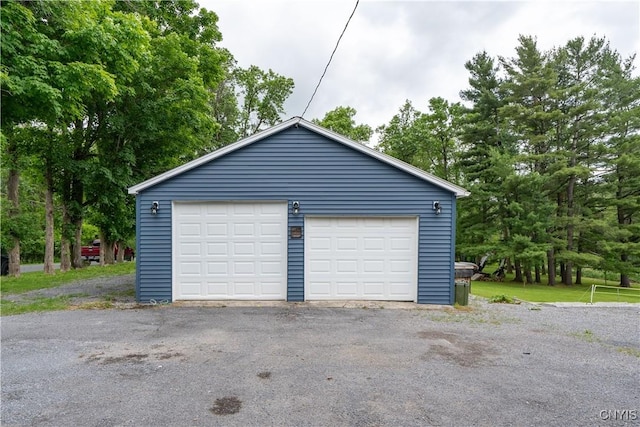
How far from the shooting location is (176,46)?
41.2ft

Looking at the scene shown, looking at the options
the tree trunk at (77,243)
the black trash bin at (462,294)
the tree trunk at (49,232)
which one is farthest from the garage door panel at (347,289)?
the tree trunk at (77,243)

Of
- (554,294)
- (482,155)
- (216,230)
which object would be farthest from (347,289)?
(482,155)

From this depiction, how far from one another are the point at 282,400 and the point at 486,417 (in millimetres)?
1835

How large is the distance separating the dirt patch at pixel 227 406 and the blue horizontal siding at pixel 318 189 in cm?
442

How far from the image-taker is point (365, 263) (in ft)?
25.5

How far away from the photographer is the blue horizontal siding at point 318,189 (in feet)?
25.1

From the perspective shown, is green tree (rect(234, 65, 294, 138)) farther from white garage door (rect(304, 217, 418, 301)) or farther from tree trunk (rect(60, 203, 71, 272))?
white garage door (rect(304, 217, 418, 301))

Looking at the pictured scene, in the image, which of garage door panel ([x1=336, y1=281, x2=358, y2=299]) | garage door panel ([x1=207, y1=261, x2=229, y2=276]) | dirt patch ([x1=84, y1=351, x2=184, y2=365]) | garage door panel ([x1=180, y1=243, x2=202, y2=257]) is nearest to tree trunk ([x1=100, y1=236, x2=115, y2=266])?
garage door panel ([x1=180, y1=243, x2=202, y2=257])

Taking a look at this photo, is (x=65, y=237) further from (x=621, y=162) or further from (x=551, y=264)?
(x=621, y=162)

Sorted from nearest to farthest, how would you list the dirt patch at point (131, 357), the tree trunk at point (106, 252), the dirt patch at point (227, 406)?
the dirt patch at point (227, 406) → the dirt patch at point (131, 357) → the tree trunk at point (106, 252)

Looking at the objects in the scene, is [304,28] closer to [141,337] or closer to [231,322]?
[231,322]

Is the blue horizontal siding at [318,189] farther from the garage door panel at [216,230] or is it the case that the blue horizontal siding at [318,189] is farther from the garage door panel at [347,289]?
the garage door panel at [347,289]

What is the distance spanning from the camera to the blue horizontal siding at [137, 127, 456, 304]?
765 cm

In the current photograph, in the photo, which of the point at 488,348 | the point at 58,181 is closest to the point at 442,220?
the point at 488,348
